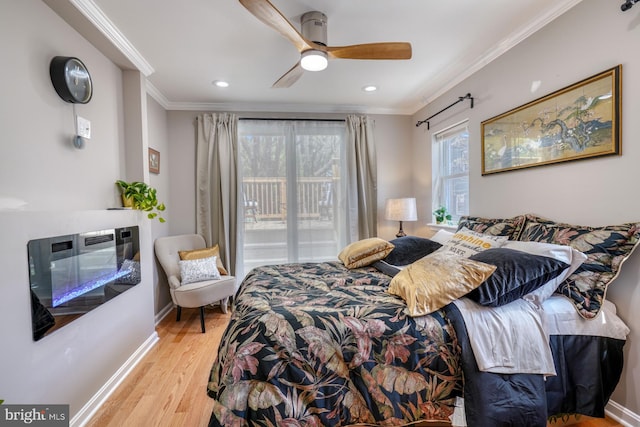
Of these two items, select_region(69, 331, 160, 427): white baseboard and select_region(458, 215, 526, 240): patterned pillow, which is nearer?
select_region(69, 331, 160, 427): white baseboard

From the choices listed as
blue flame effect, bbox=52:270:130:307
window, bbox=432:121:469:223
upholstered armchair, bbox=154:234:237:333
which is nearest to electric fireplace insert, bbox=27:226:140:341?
blue flame effect, bbox=52:270:130:307

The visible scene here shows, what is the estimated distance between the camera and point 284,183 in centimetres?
379

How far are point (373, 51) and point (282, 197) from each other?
2.21 m

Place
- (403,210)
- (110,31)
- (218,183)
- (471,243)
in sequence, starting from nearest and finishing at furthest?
(110,31) < (471,243) < (403,210) < (218,183)

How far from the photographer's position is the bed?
127 centimetres

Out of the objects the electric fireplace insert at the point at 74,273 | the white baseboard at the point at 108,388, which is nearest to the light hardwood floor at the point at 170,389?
the white baseboard at the point at 108,388

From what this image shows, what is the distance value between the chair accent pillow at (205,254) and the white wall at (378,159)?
1.55ft

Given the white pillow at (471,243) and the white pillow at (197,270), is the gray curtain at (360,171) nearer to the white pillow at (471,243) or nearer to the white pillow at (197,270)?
the white pillow at (471,243)

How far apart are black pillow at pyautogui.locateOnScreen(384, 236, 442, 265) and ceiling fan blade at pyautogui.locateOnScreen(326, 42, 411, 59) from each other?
153 cm

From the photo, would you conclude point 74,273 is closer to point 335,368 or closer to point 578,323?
point 335,368

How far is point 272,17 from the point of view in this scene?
1.61m

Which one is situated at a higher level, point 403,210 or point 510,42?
point 510,42

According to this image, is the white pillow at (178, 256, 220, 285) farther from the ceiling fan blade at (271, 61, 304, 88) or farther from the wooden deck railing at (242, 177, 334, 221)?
the ceiling fan blade at (271, 61, 304, 88)

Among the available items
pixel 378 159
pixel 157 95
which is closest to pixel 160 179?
pixel 157 95
